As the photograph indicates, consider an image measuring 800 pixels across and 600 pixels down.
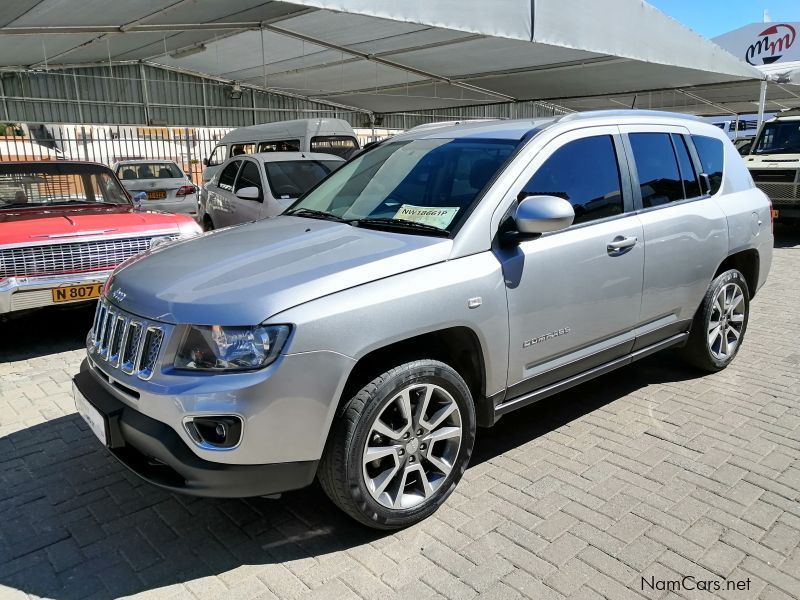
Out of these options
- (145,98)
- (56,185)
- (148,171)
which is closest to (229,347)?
(56,185)

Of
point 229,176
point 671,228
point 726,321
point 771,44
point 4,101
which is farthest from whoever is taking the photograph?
point 771,44

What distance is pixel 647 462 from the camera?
11.3 feet

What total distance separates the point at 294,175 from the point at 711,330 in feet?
19.5

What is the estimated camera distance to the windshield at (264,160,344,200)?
8438 mm

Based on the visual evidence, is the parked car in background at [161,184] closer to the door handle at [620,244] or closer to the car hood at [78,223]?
the car hood at [78,223]

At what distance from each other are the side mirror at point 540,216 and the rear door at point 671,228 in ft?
3.26

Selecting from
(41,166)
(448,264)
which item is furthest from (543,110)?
(448,264)

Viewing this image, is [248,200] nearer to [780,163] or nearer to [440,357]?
[440,357]

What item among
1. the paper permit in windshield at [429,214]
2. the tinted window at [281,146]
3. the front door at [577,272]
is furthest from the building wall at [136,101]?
the front door at [577,272]

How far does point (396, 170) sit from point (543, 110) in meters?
30.7

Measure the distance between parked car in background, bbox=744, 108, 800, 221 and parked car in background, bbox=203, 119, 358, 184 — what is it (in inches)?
328

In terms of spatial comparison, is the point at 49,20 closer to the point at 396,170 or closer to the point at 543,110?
the point at 396,170

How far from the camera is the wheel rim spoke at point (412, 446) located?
8.93ft

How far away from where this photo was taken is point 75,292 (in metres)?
5.18
